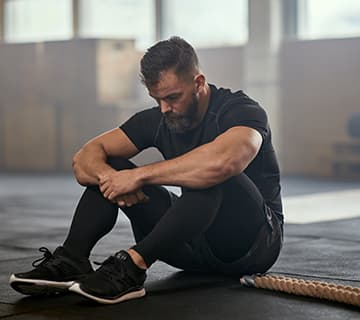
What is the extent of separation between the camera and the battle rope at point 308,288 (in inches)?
106

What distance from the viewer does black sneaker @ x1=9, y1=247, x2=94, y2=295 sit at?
111 inches

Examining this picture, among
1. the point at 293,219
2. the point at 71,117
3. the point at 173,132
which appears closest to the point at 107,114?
the point at 71,117

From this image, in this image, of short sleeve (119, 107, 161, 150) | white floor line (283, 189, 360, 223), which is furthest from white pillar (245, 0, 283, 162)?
short sleeve (119, 107, 161, 150)

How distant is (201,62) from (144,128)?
746cm

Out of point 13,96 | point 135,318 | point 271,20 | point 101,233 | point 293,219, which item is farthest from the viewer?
point 13,96

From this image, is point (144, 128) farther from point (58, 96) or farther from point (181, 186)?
point (58, 96)

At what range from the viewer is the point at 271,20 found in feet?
31.9

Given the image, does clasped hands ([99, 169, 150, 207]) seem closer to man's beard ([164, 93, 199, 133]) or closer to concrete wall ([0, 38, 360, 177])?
man's beard ([164, 93, 199, 133])

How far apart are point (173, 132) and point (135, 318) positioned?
665 millimetres

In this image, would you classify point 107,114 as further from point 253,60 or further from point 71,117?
point 253,60

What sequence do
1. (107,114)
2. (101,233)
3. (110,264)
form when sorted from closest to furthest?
(110,264) < (101,233) < (107,114)

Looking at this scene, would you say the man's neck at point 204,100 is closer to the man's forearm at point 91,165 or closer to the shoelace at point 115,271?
the man's forearm at point 91,165

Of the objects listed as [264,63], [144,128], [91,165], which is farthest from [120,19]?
[91,165]

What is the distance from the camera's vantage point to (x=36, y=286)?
2.84m
